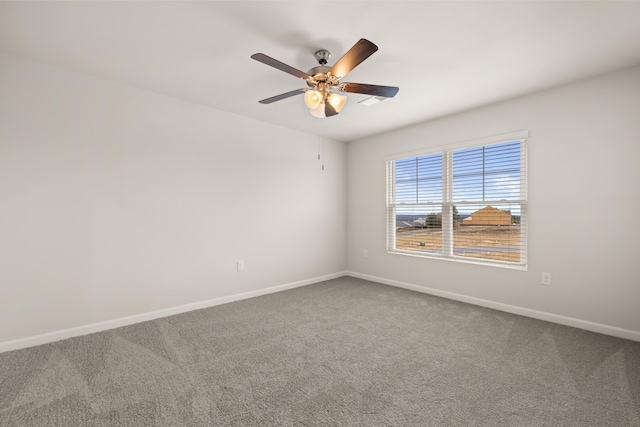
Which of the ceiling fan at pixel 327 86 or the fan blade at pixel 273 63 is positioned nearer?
the fan blade at pixel 273 63

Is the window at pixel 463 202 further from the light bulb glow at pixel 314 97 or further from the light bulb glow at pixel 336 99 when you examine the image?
the light bulb glow at pixel 314 97

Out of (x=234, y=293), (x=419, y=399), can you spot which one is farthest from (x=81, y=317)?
(x=419, y=399)

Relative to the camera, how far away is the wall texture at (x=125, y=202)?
8.14 feet

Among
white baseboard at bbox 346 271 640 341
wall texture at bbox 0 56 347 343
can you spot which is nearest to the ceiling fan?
wall texture at bbox 0 56 347 343

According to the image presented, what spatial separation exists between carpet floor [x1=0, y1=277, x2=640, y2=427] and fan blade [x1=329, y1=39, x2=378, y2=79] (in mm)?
2157

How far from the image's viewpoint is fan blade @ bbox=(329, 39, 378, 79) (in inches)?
69.4

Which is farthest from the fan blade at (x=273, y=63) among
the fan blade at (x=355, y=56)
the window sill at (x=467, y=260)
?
the window sill at (x=467, y=260)

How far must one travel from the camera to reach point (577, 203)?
9.51ft

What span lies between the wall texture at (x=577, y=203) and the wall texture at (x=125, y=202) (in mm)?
2756

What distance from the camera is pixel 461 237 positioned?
12.7ft

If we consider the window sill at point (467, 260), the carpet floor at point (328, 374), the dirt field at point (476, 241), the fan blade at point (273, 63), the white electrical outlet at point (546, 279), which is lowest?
the carpet floor at point (328, 374)

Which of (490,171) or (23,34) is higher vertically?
(23,34)

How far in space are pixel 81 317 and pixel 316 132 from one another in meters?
3.67

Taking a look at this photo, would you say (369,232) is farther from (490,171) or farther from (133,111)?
(133,111)
